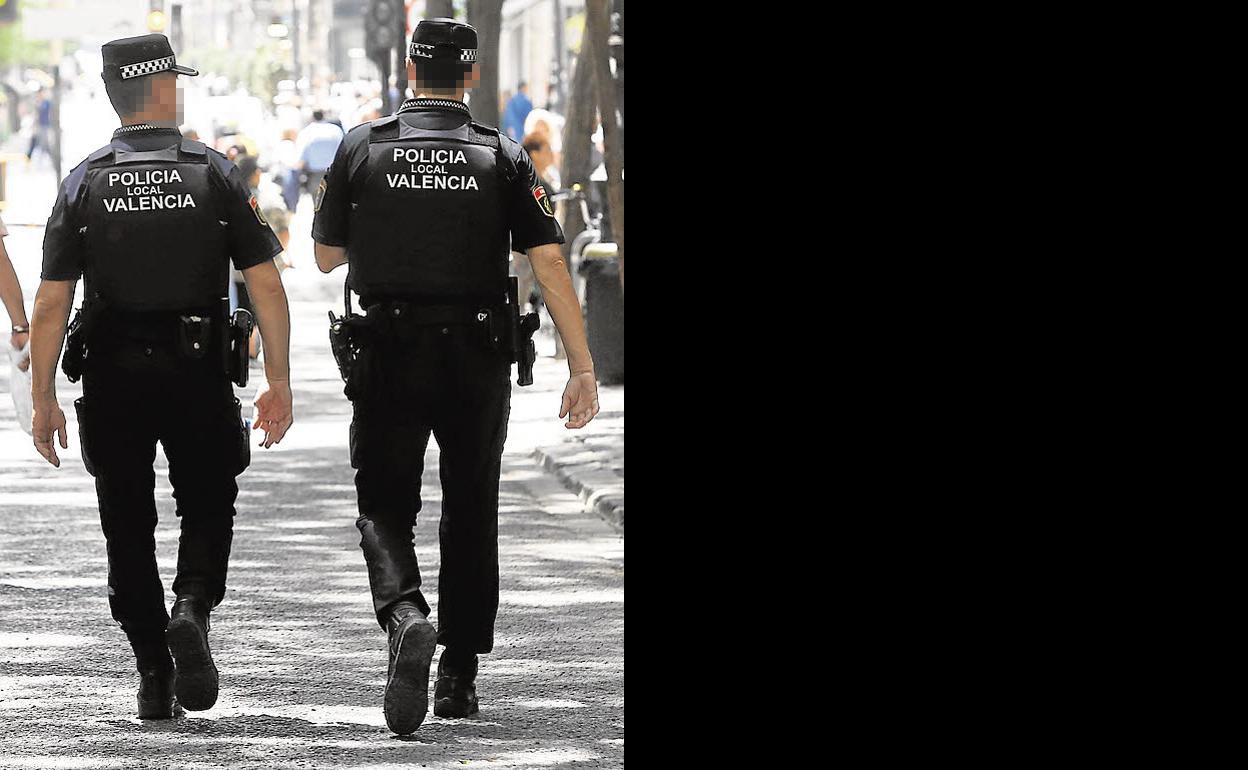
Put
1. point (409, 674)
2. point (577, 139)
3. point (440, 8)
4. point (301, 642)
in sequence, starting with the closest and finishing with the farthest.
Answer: point (409, 674) < point (301, 642) < point (577, 139) < point (440, 8)

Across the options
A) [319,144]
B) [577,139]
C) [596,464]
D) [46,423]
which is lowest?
[319,144]

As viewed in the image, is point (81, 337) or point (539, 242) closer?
point (539, 242)

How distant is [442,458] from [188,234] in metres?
0.89

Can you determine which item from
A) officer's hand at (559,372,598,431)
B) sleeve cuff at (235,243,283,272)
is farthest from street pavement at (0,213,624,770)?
sleeve cuff at (235,243,283,272)

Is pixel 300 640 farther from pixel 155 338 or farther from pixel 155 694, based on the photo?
pixel 155 338

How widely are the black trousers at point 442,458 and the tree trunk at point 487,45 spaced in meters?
11.9

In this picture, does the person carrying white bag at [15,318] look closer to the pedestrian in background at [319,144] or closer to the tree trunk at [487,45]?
the tree trunk at [487,45]

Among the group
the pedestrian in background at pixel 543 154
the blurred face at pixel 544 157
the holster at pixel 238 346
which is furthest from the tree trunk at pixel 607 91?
the holster at pixel 238 346

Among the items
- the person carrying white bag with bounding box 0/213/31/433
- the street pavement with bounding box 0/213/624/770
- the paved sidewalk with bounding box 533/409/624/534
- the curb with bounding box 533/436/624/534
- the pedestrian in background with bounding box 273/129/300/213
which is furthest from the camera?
the pedestrian in background with bounding box 273/129/300/213

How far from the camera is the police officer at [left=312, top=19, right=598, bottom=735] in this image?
623 centimetres

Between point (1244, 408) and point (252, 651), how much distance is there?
430 centimetres

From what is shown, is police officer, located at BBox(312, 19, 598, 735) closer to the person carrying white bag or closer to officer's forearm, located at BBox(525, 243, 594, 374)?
officer's forearm, located at BBox(525, 243, 594, 374)

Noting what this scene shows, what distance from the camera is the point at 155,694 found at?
6.55m

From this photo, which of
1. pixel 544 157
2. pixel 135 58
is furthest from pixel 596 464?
pixel 544 157
